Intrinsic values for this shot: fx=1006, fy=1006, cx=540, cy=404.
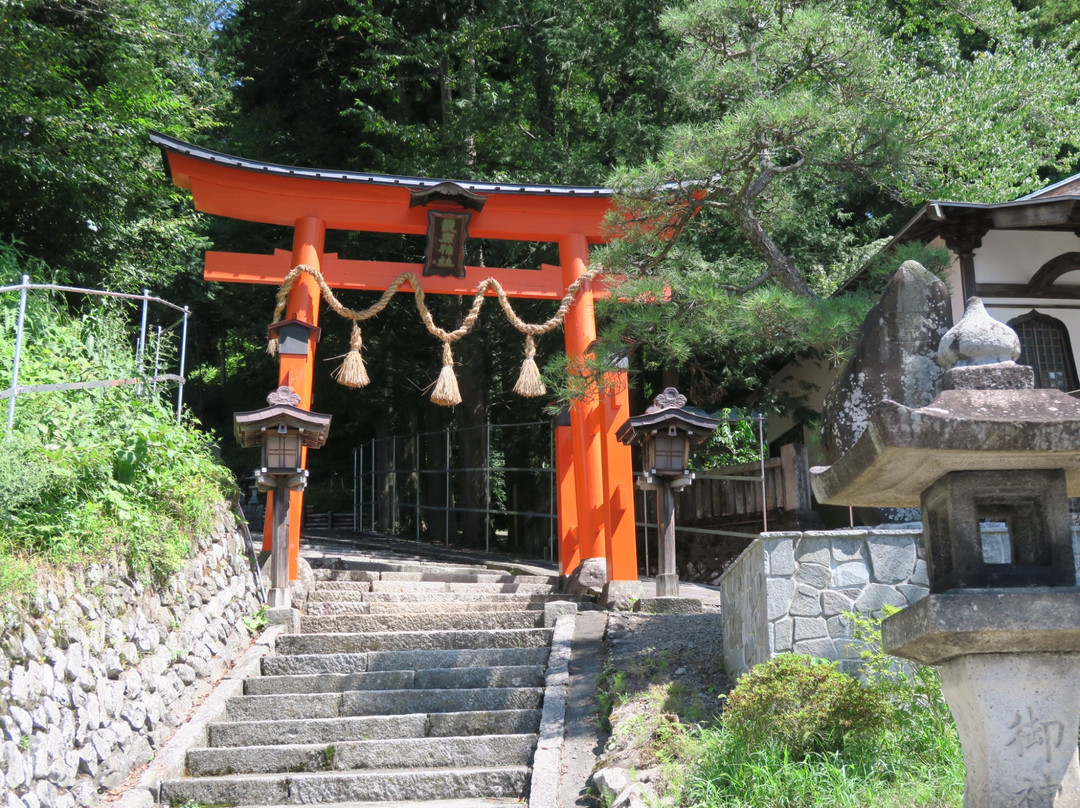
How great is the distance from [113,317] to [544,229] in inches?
182

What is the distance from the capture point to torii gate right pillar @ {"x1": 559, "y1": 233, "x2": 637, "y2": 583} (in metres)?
10.4

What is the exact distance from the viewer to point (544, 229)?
446 inches

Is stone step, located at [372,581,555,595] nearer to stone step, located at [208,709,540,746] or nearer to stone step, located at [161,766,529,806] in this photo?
stone step, located at [208,709,540,746]

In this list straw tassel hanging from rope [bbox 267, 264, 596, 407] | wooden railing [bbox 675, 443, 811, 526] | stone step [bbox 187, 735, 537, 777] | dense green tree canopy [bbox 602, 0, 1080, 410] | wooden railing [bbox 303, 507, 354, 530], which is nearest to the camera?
stone step [bbox 187, 735, 537, 777]

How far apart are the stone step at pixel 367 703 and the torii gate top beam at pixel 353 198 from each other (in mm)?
5069

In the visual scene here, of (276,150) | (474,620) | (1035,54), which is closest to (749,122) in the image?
(474,620)

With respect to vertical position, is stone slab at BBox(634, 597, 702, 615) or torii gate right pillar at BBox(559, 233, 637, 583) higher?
torii gate right pillar at BBox(559, 233, 637, 583)

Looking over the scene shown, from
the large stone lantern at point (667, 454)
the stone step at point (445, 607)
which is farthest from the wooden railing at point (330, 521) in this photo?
the large stone lantern at point (667, 454)

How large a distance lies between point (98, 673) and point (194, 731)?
3.22 feet

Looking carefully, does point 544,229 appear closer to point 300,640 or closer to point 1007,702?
point 300,640

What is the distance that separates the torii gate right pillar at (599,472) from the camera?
10.4 metres

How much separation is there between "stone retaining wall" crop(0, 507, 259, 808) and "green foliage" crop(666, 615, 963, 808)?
131 inches

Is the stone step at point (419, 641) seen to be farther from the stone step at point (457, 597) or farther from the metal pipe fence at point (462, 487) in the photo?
the metal pipe fence at point (462, 487)

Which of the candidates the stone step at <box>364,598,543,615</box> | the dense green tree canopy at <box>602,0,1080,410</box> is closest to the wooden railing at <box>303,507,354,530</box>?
the stone step at <box>364,598,543,615</box>
